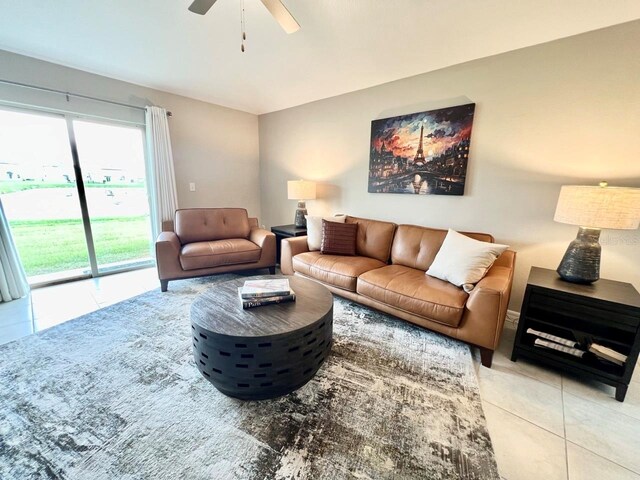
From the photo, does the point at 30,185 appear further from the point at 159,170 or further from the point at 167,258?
the point at 167,258

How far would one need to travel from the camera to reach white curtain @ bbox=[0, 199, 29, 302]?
2449 millimetres

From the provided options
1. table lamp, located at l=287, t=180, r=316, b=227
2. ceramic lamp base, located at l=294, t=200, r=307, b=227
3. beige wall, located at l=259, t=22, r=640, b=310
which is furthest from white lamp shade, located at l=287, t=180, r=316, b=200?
beige wall, located at l=259, t=22, r=640, b=310

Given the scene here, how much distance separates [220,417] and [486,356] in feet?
5.74

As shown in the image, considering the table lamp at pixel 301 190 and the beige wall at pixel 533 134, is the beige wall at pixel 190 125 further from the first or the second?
the beige wall at pixel 533 134

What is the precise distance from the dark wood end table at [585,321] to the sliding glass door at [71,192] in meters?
4.47

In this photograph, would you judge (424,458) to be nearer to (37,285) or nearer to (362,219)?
(362,219)

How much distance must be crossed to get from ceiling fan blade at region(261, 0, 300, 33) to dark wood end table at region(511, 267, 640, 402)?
7.59ft

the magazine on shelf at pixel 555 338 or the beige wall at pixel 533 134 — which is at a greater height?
the beige wall at pixel 533 134

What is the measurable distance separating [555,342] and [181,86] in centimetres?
452

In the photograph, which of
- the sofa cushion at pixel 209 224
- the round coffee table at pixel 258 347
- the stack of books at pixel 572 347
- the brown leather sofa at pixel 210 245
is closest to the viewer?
the round coffee table at pixel 258 347

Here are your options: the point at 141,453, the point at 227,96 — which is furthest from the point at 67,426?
the point at 227,96

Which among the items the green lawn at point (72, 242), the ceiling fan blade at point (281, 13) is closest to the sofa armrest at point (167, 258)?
the green lawn at point (72, 242)

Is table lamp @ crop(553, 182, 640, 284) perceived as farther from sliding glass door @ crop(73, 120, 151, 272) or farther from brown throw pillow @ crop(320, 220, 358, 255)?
sliding glass door @ crop(73, 120, 151, 272)

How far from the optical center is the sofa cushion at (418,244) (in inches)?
94.5
